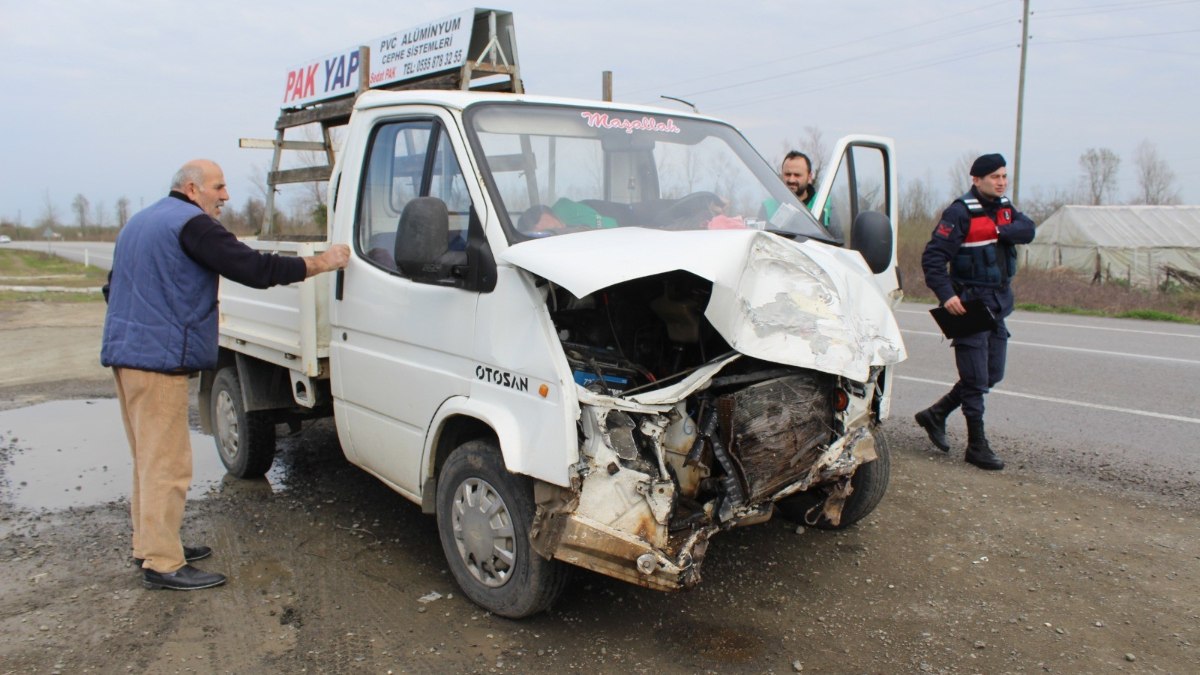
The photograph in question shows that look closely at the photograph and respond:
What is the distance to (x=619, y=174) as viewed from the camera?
449 cm

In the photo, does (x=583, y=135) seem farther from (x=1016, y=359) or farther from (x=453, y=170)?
(x=1016, y=359)

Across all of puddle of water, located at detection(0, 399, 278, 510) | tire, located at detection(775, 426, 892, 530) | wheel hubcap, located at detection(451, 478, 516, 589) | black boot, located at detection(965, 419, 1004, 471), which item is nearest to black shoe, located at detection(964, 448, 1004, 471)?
black boot, located at detection(965, 419, 1004, 471)

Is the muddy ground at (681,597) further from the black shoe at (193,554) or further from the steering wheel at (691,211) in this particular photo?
the steering wheel at (691,211)

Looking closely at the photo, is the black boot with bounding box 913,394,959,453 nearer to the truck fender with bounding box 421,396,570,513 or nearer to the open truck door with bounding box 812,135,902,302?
the open truck door with bounding box 812,135,902,302

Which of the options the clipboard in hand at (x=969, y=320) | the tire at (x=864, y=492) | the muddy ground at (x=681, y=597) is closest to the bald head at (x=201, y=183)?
the muddy ground at (x=681, y=597)

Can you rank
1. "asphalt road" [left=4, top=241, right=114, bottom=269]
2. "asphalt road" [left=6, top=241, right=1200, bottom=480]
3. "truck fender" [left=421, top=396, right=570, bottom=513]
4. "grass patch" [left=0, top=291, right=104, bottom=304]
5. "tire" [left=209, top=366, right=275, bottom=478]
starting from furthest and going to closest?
"asphalt road" [left=4, top=241, right=114, bottom=269] < "grass patch" [left=0, top=291, right=104, bottom=304] < "asphalt road" [left=6, top=241, right=1200, bottom=480] < "tire" [left=209, top=366, right=275, bottom=478] < "truck fender" [left=421, top=396, right=570, bottom=513]

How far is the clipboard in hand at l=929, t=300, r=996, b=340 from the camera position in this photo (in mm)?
5926

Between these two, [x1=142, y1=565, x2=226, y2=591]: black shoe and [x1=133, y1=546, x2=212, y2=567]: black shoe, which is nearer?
[x1=142, y1=565, x2=226, y2=591]: black shoe

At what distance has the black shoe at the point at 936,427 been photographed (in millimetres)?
6457

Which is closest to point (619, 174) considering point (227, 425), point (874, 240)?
point (874, 240)

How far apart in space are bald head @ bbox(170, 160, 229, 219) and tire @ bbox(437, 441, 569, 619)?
5.86 feet

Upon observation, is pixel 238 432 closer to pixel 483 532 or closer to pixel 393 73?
pixel 483 532

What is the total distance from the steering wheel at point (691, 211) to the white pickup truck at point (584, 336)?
0.01m

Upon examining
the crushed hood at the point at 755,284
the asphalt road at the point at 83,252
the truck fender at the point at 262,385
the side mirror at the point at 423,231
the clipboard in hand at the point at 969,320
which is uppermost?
the side mirror at the point at 423,231
